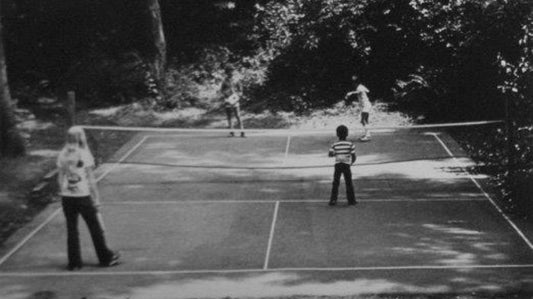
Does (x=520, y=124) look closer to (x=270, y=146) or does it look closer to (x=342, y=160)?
(x=342, y=160)

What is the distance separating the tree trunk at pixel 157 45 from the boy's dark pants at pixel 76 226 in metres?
16.1

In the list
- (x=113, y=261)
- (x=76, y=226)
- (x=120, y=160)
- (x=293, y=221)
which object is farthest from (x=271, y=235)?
(x=120, y=160)

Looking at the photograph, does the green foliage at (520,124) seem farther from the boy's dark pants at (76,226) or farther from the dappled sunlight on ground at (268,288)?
the boy's dark pants at (76,226)

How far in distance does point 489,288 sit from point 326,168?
8.00 metres

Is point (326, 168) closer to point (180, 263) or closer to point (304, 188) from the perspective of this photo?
point (304, 188)

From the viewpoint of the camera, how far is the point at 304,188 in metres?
15.4

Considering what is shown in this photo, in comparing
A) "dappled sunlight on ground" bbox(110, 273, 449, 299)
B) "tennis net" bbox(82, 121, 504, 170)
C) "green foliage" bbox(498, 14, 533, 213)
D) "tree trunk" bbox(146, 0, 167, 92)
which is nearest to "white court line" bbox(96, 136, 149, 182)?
"tennis net" bbox(82, 121, 504, 170)

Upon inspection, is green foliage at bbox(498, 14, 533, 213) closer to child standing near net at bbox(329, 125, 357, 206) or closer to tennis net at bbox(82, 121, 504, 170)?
tennis net at bbox(82, 121, 504, 170)

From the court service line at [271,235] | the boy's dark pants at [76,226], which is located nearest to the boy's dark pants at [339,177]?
the court service line at [271,235]

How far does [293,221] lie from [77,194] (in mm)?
4111

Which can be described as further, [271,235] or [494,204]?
[494,204]

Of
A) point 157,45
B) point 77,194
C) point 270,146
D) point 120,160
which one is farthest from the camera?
point 157,45

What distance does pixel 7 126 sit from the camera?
59.6 feet

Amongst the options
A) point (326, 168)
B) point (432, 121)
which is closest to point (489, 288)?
point (326, 168)
